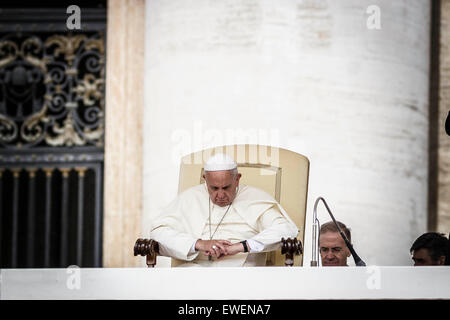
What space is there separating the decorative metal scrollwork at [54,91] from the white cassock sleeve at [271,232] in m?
3.16

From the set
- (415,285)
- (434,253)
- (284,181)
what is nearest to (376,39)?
(284,181)

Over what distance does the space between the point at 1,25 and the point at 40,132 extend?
3.53ft

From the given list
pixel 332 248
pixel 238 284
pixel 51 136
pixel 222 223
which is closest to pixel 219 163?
pixel 222 223

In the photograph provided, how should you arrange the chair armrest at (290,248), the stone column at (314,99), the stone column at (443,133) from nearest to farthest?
the chair armrest at (290,248) → the stone column at (314,99) → the stone column at (443,133)

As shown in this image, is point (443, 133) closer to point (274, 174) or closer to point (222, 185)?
point (274, 174)

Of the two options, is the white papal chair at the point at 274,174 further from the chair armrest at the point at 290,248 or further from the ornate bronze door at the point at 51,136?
the ornate bronze door at the point at 51,136

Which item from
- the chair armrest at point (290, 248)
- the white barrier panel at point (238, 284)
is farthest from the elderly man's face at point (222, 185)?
the white barrier panel at point (238, 284)

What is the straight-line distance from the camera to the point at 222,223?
6293 mm

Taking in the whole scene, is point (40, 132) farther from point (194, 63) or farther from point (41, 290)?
point (41, 290)

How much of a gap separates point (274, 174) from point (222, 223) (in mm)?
526

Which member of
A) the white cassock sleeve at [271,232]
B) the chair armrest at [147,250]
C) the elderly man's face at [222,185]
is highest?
the elderly man's face at [222,185]

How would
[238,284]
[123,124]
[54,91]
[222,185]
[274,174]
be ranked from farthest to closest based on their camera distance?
1. [54,91]
2. [123,124]
3. [274,174]
4. [222,185]
5. [238,284]

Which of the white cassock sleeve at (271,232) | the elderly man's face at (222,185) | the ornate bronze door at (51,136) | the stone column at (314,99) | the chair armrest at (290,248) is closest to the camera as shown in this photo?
the chair armrest at (290,248)

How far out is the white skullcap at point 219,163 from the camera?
602 cm
